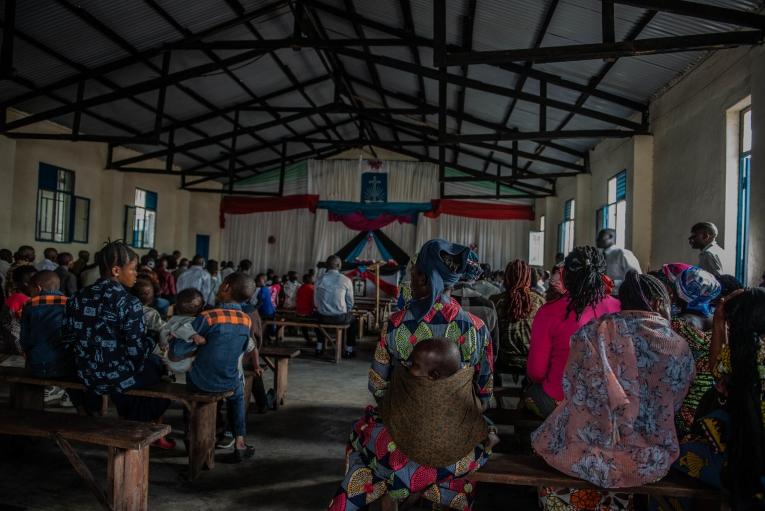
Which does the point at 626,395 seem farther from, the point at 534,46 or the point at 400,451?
the point at 534,46

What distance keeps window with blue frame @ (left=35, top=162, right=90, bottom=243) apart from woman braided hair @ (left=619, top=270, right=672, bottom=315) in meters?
10.0

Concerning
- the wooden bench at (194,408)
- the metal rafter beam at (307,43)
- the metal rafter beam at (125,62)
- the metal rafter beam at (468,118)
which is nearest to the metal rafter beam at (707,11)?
the metal rafter beam at (307,43)

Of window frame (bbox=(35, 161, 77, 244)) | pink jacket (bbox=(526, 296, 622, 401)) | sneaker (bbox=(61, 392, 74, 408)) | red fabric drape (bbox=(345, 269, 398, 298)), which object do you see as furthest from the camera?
red fabric drape (bbox=(345, 269, 398, 298))

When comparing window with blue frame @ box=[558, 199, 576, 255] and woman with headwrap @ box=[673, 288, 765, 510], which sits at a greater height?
window with blue frame @ box=[558, 199, 576, 255]

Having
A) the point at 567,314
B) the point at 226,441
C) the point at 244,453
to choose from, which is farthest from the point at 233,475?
the point at 567,314

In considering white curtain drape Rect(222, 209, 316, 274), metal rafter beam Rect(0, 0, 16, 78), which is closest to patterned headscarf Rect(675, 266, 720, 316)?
metal rafter beam Rect(0, 0, 16, 78)

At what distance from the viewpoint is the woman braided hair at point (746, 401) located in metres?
1.60

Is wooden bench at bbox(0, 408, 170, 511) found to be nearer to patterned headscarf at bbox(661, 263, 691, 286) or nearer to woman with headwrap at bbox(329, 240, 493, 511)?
woman with headwrap at bbox(329, 240, 493, 511)

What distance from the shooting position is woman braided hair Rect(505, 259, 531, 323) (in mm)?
3770

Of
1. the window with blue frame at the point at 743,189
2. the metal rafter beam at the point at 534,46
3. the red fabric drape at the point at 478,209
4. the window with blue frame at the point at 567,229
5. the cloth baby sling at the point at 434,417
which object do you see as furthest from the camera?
the red fabric drape at the point at 478,209

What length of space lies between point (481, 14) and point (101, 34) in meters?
5.08

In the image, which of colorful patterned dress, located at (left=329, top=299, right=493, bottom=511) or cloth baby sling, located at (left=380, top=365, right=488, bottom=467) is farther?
colorful patterned dress, located at (left=329, top=299, right=493, bottom=511)

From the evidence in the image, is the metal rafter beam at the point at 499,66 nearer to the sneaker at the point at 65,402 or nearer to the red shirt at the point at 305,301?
the red shirt at the point at 305,301

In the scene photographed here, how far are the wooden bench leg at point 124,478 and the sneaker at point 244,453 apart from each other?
0.84m
